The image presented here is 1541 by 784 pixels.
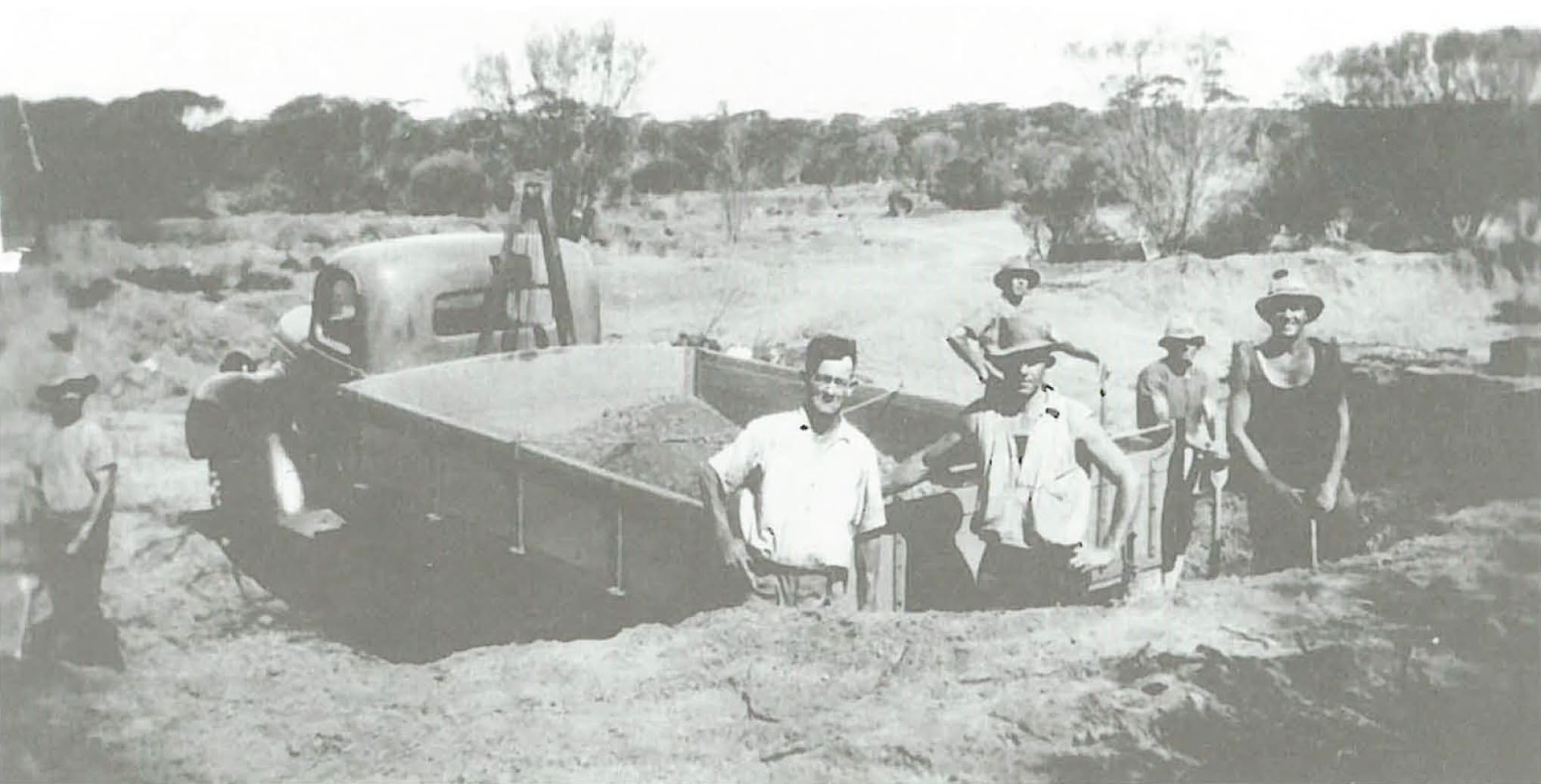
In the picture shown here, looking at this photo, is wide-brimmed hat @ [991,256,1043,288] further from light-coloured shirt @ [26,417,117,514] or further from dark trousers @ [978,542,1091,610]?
light-coloured shirt @ [26,417,117,514]

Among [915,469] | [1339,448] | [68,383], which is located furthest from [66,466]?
[1339,448]

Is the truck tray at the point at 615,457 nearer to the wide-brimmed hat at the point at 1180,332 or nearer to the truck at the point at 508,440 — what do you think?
the truck at the point at 508,440

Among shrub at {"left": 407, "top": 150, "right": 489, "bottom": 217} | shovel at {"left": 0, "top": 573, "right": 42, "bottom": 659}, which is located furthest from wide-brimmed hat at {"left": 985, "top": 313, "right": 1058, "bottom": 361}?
shrub at {"left": 407, "top": 150, "right": 489, "bottom": 217}

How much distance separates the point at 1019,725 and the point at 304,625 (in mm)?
3582

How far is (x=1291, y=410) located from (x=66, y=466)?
410cm

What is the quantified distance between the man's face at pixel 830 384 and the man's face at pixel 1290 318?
1.63 metres

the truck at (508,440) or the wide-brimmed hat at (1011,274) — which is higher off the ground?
the wide-brimmed hat at (1011,274)

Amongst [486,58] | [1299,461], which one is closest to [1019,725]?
[1299,461]

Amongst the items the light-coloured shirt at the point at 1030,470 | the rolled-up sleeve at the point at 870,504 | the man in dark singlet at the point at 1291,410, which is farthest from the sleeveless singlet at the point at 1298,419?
the rolled-up sleeve at the point at 870,504

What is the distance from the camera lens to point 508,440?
15.0ft

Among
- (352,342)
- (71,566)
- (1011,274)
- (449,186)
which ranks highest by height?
(449,186)

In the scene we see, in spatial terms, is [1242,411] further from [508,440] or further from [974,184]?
[974,184]

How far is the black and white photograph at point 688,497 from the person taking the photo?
366cm

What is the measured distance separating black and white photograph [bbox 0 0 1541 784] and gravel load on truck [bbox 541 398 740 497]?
0.03 meters
